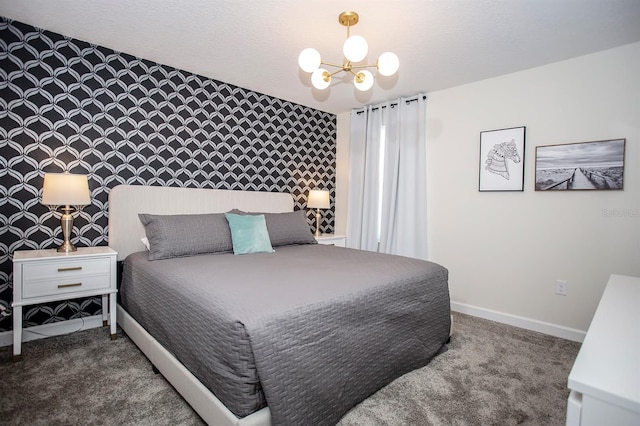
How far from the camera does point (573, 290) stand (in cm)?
273

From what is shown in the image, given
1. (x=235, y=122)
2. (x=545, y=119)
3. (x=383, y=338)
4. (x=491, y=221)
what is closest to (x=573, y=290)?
(x=491, y=221)

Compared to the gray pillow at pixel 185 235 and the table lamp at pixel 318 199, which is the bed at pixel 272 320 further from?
the table lamp at pixel 318 199

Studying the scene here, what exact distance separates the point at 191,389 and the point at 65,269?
147 centimetres

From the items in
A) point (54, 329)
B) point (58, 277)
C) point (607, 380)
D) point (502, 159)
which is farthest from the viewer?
point (502, 159)

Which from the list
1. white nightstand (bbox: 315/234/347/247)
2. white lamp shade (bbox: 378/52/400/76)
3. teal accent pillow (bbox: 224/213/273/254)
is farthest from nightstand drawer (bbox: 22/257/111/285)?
white lamp shade (bbox: 378/52/400/76)

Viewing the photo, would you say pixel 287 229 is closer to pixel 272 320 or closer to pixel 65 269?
pixel 65 269

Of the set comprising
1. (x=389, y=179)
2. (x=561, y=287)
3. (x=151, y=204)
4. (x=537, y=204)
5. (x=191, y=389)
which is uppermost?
(x=389, y=179)

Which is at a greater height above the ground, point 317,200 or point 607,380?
point 317,200

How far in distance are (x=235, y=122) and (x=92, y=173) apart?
1.47 m

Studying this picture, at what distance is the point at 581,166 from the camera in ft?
8.78

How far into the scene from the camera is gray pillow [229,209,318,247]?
315cm

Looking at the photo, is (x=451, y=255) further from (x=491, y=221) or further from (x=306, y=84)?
(x=306, y=84)

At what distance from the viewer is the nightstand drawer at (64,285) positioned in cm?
219

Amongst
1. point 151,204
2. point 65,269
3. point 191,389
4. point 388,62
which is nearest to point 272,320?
point 191,389
